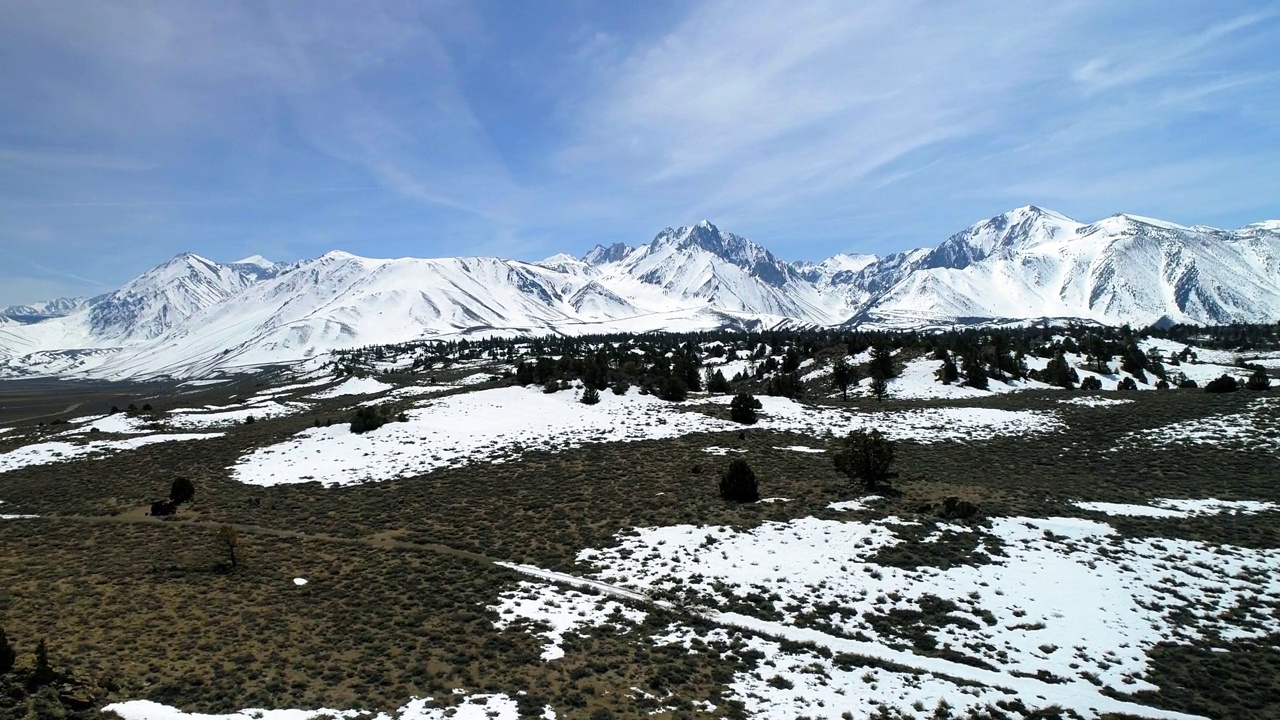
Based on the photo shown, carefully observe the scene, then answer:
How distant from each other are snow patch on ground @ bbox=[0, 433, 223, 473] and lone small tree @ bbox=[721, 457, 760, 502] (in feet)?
151

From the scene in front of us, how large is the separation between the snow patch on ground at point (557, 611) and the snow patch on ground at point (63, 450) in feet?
142

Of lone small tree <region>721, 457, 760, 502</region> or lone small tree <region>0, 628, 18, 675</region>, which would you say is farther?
lone small tree <region>721, 457, 760, 502</region>

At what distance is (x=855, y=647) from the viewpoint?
15.8 metres

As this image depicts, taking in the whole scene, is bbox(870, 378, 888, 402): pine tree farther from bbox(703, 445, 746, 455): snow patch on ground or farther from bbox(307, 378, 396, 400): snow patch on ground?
bbox(307, 378, 396, 400): snow patch on ground

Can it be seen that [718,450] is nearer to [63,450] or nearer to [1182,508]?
[1182,508]

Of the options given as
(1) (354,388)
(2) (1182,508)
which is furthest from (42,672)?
(1) (354,388)

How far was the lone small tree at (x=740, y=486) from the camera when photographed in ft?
93.7

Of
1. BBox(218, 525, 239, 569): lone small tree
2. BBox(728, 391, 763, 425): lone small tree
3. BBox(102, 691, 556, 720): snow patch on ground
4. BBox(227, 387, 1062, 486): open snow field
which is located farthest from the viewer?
BBox(728, 391, 763, 425): lone small tree

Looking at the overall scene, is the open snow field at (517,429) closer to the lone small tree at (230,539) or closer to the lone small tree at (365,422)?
the lone small tree at (365,422)

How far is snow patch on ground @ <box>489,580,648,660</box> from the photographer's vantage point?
1708cm

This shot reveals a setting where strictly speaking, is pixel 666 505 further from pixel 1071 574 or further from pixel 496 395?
pixel 496 395

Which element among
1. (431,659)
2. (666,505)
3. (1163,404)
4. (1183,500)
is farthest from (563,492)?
(1163,404)

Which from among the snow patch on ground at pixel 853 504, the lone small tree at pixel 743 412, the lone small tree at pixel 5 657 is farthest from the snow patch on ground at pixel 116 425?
the snow patch on ground at pixel 853 504

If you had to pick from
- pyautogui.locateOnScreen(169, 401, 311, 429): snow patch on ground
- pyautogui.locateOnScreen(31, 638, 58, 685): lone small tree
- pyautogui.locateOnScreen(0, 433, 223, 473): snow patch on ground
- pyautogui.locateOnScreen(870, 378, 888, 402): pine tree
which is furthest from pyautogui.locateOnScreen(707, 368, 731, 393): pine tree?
pyautogui.locateOnScreen(31, 638, 58, 685): lone small tree
